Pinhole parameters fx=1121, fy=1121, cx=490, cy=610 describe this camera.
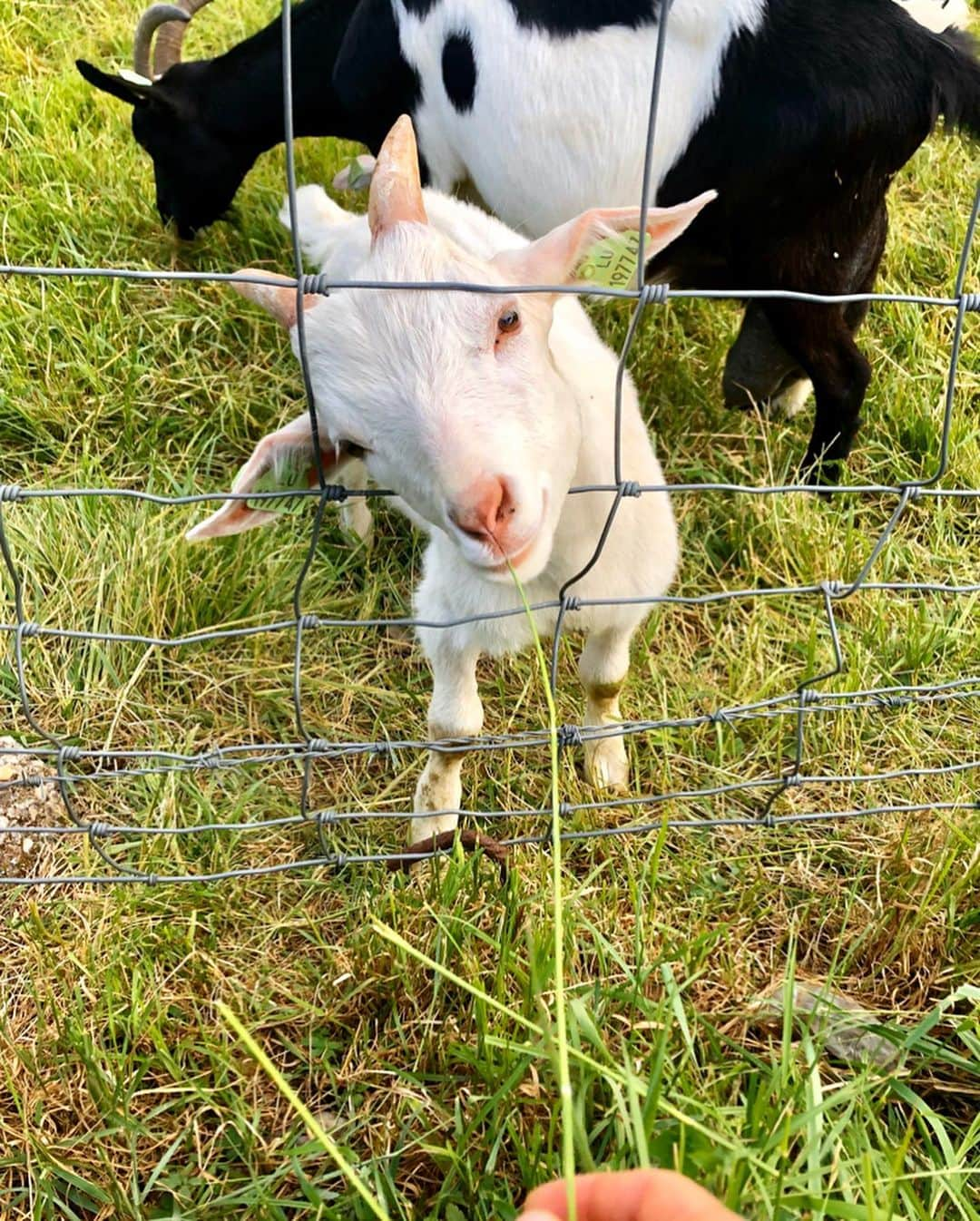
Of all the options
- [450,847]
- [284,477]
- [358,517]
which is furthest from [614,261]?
[358,517]

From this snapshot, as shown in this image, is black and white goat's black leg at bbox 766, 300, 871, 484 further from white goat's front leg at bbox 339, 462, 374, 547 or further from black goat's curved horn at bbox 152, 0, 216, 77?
black goat's curved horn at bbox 152, 0, 216, 77

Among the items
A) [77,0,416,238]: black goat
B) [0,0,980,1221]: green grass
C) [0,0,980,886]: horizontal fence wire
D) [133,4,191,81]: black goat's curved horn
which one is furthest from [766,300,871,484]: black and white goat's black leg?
[133,4,191,81]: black goat's curved horn

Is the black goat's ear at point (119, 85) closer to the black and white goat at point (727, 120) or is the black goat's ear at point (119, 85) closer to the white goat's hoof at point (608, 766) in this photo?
the black and white goat at point (727, 120)

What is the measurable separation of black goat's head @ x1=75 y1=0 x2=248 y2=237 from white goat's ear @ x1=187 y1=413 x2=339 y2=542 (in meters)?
2.44

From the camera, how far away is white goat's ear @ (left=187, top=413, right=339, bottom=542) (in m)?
1.81

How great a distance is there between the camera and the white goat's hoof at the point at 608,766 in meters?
2.55

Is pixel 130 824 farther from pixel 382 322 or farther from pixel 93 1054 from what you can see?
pixel 382 322

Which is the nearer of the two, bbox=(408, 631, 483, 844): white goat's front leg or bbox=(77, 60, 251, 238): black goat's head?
bbox=(408, 631, 483, 844): white goat's front leg

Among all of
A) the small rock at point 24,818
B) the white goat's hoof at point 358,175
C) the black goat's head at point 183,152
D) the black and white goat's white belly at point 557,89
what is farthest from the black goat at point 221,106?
the small rock at point 24,818

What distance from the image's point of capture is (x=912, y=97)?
275 centimetres

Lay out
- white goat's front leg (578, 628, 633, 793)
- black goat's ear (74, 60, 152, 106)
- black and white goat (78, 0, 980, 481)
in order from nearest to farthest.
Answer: white goat's front leg (578, 628, 633, 793), black and white goat (78, 0, 980, 481), black goat's ear (74, 60, 152, 106)

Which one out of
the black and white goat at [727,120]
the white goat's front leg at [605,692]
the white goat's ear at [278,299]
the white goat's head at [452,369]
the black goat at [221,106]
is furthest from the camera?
the black goat at [221,106]

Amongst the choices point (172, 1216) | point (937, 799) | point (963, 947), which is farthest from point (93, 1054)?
point (937, 799)

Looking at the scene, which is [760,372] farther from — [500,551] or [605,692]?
[500,551]
